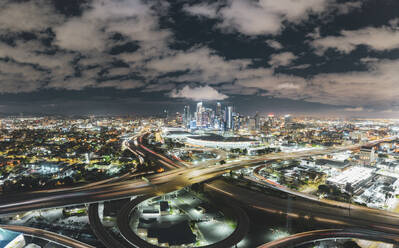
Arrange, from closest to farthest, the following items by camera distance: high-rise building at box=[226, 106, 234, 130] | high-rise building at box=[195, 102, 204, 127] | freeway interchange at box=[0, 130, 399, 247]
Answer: freeway interchange at box=[0, 130, 399, 247] → high-rise building at box=[226, 106, 234, 130] → high-rise building at box=[195, 102, 204, 127]

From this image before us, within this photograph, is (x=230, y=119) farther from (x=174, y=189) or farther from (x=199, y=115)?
(x=174, y=189)

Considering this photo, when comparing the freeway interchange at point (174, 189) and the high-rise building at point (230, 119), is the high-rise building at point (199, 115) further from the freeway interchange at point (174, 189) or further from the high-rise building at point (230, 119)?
the freeway interchange at point (174, 189)

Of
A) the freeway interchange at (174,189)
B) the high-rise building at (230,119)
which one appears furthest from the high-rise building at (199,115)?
the freeway interchange at (174,189)

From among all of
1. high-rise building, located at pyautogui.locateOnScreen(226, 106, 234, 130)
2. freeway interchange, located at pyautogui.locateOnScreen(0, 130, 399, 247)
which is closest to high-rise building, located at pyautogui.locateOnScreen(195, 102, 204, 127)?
high-rise building, located at pyautogui.locateOnScreen(226, 106, 234, 130)

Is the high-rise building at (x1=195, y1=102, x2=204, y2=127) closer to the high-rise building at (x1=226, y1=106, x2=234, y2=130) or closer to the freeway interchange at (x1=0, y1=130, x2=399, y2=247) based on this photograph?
the high-rise building at (x1=226, y1=106, x2=234, y2=130)

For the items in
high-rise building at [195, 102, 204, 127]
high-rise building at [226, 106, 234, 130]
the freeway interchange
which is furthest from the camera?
high-rise building at [195, 102, 204, 127]

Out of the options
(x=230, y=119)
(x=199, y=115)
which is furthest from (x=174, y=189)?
(x=199, y=115)

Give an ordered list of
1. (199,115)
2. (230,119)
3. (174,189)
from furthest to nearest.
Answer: (199,115), (230,119), (174,189)

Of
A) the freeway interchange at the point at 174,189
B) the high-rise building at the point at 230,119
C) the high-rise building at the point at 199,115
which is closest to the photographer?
the freeway interchange at the point at 174,189

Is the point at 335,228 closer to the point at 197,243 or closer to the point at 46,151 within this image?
the point at 197,243

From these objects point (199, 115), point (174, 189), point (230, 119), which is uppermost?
point (199, 115)

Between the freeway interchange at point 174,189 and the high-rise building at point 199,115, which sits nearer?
the freeway interchange at point 174,189
